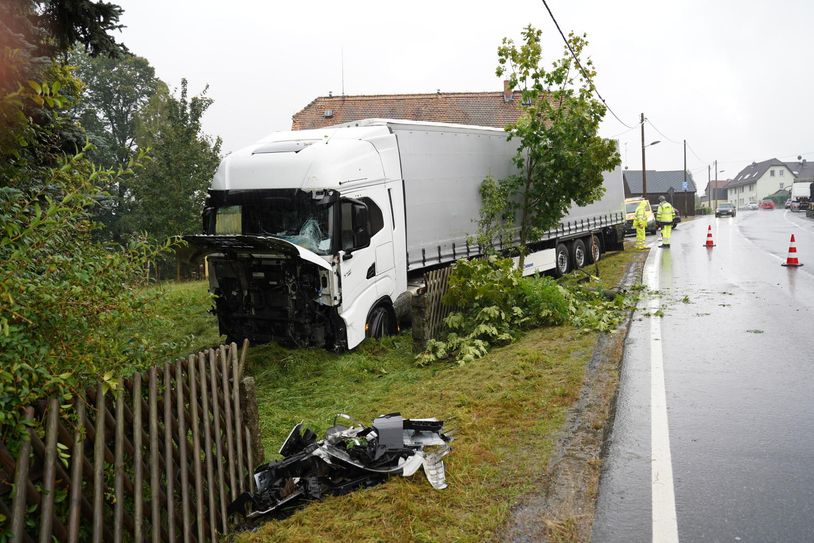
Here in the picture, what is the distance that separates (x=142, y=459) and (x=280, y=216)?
5455 millimetres

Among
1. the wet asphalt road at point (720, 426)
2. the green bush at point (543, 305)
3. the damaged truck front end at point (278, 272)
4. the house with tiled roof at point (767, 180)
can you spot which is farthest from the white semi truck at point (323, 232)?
the house with tiled roof at point (767, 180)

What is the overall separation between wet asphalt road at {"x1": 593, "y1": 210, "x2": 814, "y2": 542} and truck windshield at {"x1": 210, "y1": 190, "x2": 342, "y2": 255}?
4129 millimetres

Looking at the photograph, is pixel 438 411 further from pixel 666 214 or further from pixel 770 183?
pixel 770 183

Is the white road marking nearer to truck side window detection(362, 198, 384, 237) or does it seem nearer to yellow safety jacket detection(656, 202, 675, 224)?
truck side window detection(362, 198, 384, 237)

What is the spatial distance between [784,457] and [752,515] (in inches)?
41.9

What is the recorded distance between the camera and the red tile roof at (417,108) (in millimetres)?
36938

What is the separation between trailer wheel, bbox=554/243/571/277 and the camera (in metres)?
16.0

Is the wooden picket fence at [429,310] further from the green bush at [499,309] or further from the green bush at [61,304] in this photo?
the green bush at [61,304]

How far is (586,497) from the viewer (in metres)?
4.08

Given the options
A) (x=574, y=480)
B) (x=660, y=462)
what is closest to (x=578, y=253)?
(x=660, y=462)

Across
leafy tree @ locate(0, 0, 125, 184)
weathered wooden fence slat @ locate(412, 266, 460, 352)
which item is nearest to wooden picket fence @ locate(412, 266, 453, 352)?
weathered wooden fence slat @ locate(412, 266, 460, 352)

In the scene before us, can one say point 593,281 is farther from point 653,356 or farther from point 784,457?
point 784,457

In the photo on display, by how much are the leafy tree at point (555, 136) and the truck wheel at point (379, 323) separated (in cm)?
402

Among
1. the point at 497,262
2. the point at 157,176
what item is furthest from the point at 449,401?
the point at 157,176
